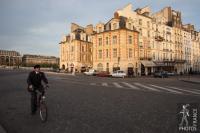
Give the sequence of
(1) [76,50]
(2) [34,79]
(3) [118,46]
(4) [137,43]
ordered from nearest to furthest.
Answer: (2) [34,79], (3) [118,46], (4) [137,43], (1) [76,50]

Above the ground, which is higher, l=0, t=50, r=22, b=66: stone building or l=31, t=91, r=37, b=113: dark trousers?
l=0, t=50, r=22, b=66: stone building

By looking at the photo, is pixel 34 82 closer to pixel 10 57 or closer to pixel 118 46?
pixel 118 46

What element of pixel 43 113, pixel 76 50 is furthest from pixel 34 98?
pixel 76 50

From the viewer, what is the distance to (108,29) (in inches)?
1989

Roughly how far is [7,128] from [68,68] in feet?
187

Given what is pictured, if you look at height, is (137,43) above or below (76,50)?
above

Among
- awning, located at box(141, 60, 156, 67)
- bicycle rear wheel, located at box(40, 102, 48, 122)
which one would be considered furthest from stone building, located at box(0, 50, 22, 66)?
bicycle rear wheel, located at box(40, 102, 48, 122)

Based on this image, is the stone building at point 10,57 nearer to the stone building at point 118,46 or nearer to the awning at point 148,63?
the stone building at point 118,46

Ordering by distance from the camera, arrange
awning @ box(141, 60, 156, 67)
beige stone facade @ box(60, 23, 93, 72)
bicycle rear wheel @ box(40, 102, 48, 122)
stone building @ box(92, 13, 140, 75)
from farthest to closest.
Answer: beige stone facade @ box(60, 23, 93, 72), awning @ box(141, 60, 156, 67), stone building @ box(92, 13, 140, 75), bicycle rear wheel @ box(40, 102, 48, 122)

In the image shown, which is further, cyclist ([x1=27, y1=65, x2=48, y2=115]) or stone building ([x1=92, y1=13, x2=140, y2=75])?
stone building ([x1=92, y1=13, x2=140, y2=75])

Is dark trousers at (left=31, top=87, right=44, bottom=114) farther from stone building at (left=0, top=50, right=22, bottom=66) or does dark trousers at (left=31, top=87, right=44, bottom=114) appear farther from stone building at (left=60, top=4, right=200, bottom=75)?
stone building at (left=0, top=50, right=22, bottom=66)

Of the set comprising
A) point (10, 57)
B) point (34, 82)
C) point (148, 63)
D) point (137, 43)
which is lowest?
point (34, 82)

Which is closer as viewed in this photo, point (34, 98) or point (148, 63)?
point (34, 98)

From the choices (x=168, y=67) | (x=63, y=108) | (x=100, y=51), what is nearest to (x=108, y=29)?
(x=100, y=51)
